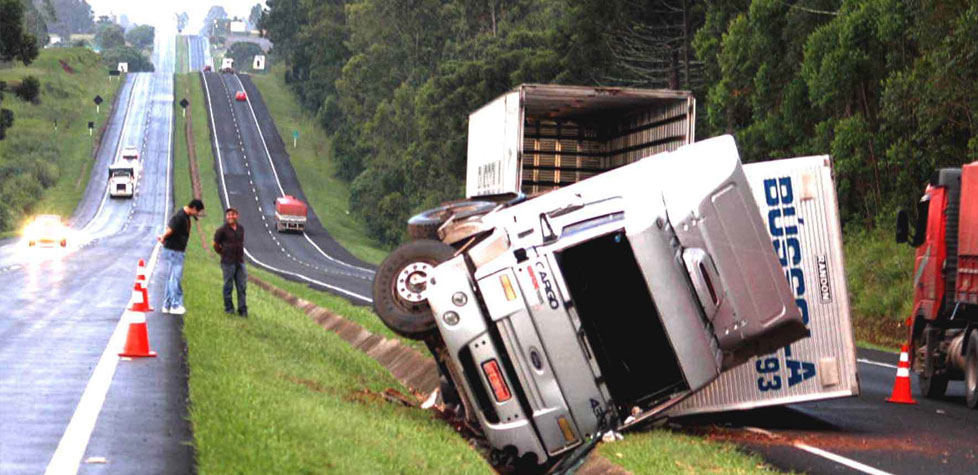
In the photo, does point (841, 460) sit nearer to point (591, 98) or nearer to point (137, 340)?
point (137, 340)

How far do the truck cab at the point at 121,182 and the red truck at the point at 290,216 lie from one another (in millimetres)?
13075

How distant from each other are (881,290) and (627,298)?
63.2ft

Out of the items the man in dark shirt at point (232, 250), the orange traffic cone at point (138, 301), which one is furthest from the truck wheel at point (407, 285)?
the man in dark shirt at point (232, 250)

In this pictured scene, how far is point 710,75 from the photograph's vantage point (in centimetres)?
4538

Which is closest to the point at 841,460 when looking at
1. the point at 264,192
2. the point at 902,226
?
the point at 902,226

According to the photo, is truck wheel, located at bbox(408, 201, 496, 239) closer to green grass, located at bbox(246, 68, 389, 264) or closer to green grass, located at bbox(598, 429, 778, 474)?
green grass, located at bbox(598, 429, 778, 474)

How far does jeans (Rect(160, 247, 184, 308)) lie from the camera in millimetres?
20594

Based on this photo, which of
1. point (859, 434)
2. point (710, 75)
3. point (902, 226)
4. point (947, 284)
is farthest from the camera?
point (710, 75)

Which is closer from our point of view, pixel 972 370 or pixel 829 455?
pixel 829 455

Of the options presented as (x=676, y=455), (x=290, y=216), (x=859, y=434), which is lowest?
(x=290, y=216)

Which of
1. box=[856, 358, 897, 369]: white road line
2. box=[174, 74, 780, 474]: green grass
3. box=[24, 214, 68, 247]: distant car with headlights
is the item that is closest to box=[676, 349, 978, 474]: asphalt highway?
box=[174, 74, 780, 474]: green grass

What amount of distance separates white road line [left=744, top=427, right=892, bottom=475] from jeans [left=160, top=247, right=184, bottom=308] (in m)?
9.77

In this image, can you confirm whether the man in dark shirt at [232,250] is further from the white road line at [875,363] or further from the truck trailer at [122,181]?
the truck trailer at [122,181]

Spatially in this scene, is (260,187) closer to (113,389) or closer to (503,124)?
(503,124)
